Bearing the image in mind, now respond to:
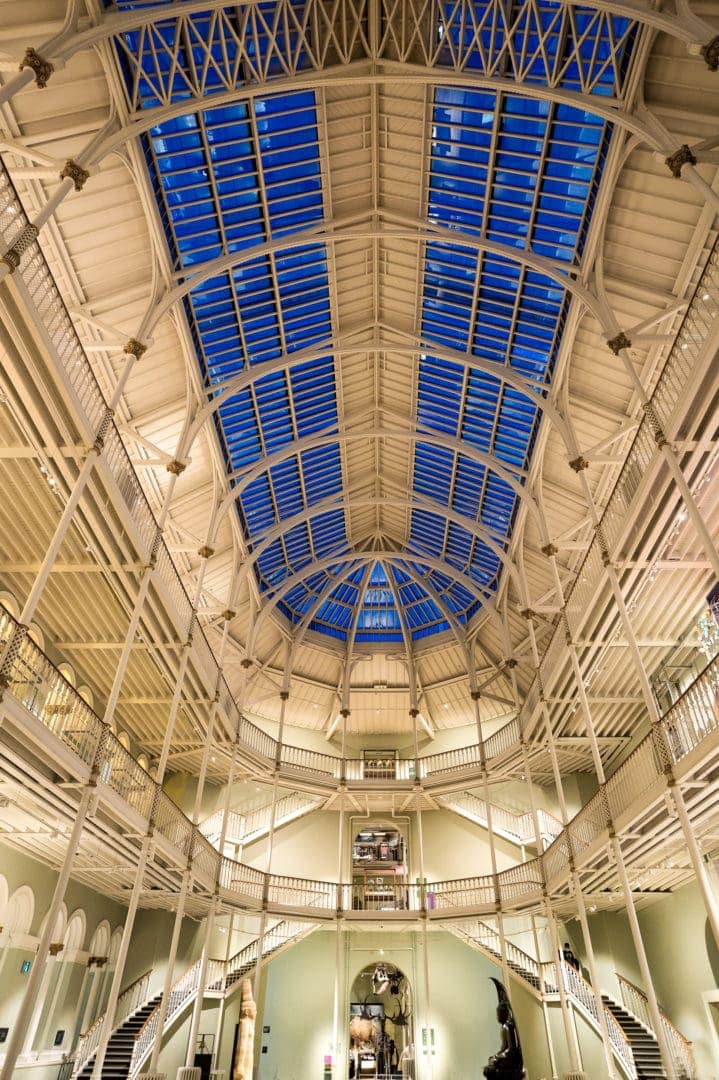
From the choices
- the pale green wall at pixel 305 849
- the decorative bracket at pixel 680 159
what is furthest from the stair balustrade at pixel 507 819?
the decorative bracket at pixel 680 159

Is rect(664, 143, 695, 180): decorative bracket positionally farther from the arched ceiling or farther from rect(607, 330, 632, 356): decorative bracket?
rect(607, 330, 632, 356): decorative bracket

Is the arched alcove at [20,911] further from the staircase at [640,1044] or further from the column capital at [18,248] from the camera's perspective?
the staircase at [640,1044]

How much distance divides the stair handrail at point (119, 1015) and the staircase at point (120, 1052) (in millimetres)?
296

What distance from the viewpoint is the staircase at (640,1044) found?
20.1 metres

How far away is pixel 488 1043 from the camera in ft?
85.0

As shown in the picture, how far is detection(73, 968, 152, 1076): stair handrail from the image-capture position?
810 inches

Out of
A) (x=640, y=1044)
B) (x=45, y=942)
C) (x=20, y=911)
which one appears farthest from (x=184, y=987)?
(x=640, y=1044)

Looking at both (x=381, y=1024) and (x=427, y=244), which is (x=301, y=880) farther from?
(x=427, y=244)

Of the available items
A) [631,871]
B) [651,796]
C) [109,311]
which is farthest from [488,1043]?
[109,311]

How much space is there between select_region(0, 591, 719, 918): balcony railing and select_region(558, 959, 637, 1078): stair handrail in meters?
2.87

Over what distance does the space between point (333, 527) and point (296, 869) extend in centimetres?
1508

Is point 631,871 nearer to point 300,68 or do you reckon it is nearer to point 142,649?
point 142,649

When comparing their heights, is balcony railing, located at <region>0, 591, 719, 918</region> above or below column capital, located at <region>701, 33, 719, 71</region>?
below

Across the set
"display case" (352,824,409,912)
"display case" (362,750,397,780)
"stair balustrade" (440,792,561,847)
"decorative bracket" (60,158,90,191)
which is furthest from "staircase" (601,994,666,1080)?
"decorative bracket" (60,158,90,191)
